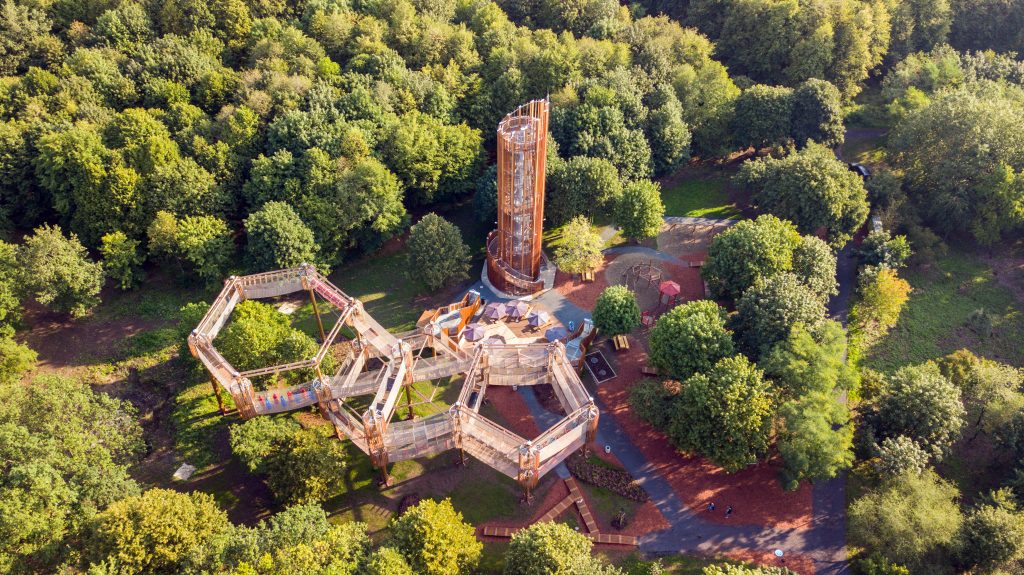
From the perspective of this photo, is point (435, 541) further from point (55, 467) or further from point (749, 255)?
point (749, 255)

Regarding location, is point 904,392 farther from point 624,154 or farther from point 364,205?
point 364,205

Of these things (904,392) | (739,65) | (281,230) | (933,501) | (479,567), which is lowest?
(479,567)

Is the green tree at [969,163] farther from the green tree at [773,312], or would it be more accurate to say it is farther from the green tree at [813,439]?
the green tree at [813,439]

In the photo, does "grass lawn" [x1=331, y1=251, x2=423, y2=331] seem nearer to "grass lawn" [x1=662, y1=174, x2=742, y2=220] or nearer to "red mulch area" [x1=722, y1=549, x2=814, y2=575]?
"grass lawn" [x1=662, y1=174, x2=742, y2=220]

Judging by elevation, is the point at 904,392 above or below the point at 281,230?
below

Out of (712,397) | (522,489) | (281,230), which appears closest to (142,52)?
(281,230)

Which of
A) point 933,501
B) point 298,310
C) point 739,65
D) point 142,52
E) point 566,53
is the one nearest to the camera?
point 933,501

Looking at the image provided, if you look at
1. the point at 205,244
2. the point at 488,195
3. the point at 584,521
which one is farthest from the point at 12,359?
the point at 584,521
